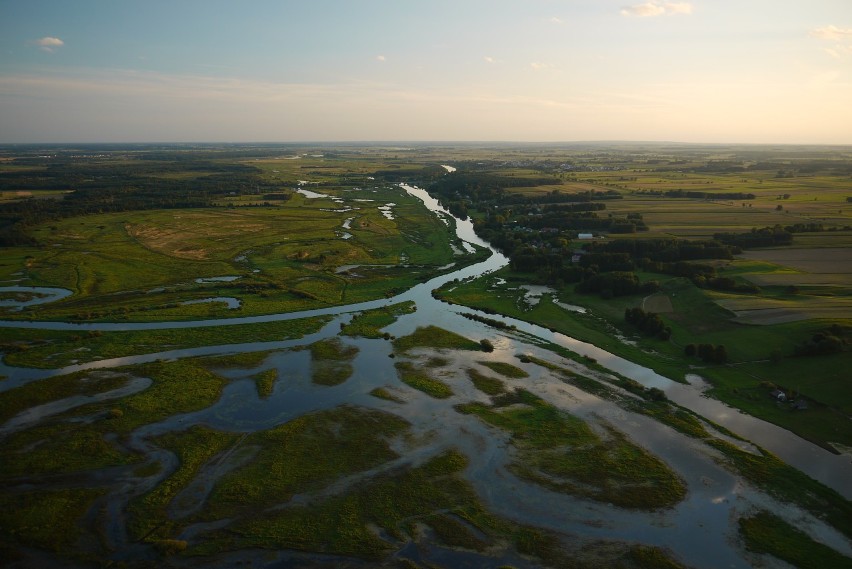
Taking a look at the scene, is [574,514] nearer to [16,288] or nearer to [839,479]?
[839,479]

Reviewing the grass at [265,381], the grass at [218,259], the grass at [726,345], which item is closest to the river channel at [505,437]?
the grass at [265,381]

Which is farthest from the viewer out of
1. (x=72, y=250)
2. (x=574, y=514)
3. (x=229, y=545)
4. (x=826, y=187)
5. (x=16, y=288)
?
(x=826, y=187)

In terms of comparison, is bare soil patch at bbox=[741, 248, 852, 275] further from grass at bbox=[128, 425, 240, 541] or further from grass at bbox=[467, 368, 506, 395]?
grass at bbox=[128, 425, 240, 541]

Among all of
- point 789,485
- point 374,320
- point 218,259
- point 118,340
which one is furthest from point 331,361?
point 218,259

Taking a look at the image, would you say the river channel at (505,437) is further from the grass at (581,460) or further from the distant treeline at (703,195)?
the distant treeline at (703,195)

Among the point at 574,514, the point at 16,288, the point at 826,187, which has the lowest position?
the point at 574,514

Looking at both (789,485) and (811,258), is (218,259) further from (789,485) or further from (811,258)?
(811,258)

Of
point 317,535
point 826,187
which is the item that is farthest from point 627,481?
point 826,187
